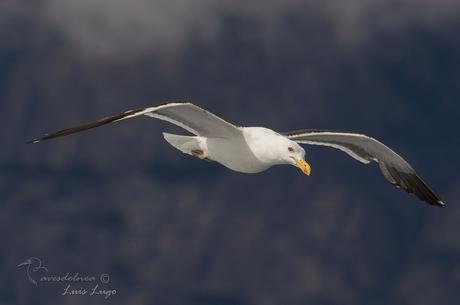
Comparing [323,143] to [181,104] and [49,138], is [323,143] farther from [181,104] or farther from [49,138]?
[49,138]

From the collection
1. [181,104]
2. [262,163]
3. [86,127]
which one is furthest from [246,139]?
[86,127]

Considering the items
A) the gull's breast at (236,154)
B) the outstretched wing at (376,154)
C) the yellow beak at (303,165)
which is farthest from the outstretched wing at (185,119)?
the outstretched wing at (376,154)

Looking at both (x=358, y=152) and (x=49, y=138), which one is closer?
(x=49, y=138)

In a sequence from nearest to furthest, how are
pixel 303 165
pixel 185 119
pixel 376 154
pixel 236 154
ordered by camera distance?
pixel 303 165 < pixel 185 119 < pixel 236 154 < pixel 376 154

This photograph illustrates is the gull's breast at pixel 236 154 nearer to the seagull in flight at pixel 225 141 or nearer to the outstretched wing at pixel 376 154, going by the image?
the seagull in flight at pixel 225 141

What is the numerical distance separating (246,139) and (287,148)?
107 cm

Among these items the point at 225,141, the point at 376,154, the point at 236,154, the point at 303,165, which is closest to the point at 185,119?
the point at 225,141

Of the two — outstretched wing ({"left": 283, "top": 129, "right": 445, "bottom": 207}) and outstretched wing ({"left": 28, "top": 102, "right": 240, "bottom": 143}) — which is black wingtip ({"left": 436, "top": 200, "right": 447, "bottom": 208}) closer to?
outstretched wing ({"left": 283, "top": 129, "right": 445, "bottom": 207})

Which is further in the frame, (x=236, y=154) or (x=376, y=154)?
(x=376, y=154)

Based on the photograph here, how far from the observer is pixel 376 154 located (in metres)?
25.7

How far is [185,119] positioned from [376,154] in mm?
7002

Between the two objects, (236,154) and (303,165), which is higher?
(303,165)

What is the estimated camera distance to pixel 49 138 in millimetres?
17312

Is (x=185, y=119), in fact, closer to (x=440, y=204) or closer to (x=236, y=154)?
(x=236, y=154)
